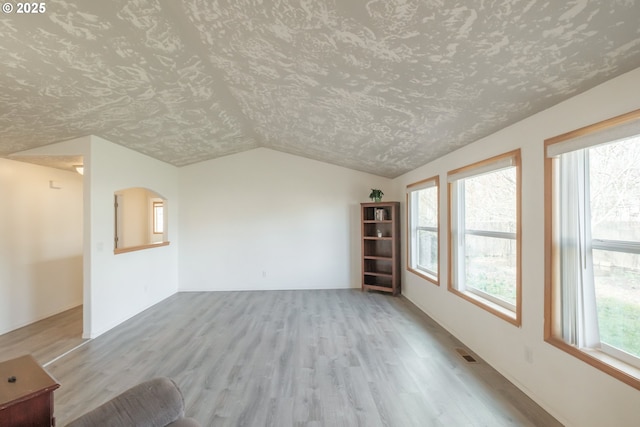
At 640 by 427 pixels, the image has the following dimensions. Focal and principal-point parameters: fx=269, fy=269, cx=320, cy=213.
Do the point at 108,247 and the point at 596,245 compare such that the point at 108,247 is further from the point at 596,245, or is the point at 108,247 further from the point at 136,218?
the point at 596,245

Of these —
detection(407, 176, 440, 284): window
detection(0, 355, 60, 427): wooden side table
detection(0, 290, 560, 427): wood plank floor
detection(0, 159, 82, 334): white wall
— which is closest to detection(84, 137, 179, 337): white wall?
detection(0, 290, 560, 427): wood plank floor

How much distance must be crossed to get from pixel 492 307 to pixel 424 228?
6.13ft

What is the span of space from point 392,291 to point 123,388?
13.1 feet

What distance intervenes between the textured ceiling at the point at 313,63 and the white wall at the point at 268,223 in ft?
6.54

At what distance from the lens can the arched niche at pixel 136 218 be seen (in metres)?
6.06

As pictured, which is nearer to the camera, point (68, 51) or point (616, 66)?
point (616, 66)

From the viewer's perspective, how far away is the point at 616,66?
142cm

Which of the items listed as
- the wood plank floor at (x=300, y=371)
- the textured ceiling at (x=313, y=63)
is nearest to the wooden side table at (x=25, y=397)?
the wood plank floor at (x=300, y=371)

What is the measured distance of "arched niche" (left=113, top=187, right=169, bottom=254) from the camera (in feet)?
19.9

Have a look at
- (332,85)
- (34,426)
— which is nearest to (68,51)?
(332,85)

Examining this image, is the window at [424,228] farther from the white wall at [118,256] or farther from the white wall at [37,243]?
the white wall at [37,243]

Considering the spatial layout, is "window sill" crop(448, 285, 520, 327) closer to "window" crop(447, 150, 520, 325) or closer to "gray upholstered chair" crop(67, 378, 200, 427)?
"window" crop(447, 150, 520, 325)

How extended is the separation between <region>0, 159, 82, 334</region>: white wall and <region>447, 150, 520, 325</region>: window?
18.3 ft

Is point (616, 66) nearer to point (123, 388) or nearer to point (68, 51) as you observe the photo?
point (68, 51)
